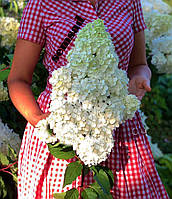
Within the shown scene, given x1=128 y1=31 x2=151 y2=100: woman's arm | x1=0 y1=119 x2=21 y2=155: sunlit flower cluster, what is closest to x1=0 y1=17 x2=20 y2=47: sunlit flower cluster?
x1=0 y1=119 x2=21 y2=155: sunlit flower cluster

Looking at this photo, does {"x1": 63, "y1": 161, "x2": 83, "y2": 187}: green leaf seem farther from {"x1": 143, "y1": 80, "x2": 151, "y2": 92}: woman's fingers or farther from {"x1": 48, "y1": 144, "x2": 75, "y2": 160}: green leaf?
{"x1": 143, "y1": 80, "x2": 151, "y2": 92}: woman's fingers

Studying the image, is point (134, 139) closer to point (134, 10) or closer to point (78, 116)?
point (78, 116)

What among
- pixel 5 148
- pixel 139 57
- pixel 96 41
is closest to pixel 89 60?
pixel 96 41

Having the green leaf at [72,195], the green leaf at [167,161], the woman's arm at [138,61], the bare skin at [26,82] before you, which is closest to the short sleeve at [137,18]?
the woman's arm at [138,61]

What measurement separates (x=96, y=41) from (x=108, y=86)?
149 millimetres

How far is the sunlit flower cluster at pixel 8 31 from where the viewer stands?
2164 mm

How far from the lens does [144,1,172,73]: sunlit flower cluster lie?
2320 millimetres

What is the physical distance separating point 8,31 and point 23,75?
3.32ft

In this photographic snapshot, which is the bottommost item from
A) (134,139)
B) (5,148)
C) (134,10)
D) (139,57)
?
(5,148)

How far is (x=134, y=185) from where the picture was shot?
1.30 meters

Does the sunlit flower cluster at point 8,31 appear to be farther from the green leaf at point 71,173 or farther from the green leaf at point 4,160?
the green leaf at point 71,173

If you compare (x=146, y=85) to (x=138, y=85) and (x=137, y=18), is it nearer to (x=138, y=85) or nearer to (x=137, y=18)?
(x=138, y=85)

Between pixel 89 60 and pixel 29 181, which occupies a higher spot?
pixel 89 60

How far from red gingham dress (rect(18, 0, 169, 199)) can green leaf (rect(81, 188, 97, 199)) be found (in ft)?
0.38
